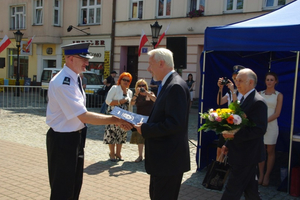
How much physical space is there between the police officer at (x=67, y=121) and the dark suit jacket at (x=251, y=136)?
129 cm

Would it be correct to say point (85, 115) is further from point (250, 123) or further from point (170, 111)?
point (250, 123)

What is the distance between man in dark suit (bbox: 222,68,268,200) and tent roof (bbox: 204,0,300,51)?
1.47 m

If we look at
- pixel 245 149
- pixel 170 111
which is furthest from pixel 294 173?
A: pixel 170 111

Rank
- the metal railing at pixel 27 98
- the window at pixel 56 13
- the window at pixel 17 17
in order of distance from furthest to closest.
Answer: the window at pixel 17 17, the window at pixel 56 13, the metal railing at pixel 27 98

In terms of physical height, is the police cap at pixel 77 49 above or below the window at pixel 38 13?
below

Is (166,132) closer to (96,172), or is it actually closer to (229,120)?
(229,120)

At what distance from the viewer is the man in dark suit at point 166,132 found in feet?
9.69

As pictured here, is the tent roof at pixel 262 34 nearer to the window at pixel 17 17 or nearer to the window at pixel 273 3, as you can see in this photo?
the window at pixel 273 3

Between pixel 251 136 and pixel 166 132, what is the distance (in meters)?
1.23

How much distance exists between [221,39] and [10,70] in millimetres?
26392

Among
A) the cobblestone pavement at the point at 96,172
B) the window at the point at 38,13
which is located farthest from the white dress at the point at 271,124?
the window at the point at 38,13

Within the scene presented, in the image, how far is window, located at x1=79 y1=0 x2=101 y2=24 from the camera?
74.8 feet

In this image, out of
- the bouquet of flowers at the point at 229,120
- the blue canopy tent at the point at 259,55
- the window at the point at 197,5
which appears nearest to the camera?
the bouquet of flowers at the point at 229,120

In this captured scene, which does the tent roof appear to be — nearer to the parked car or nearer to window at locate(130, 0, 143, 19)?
the parked car
